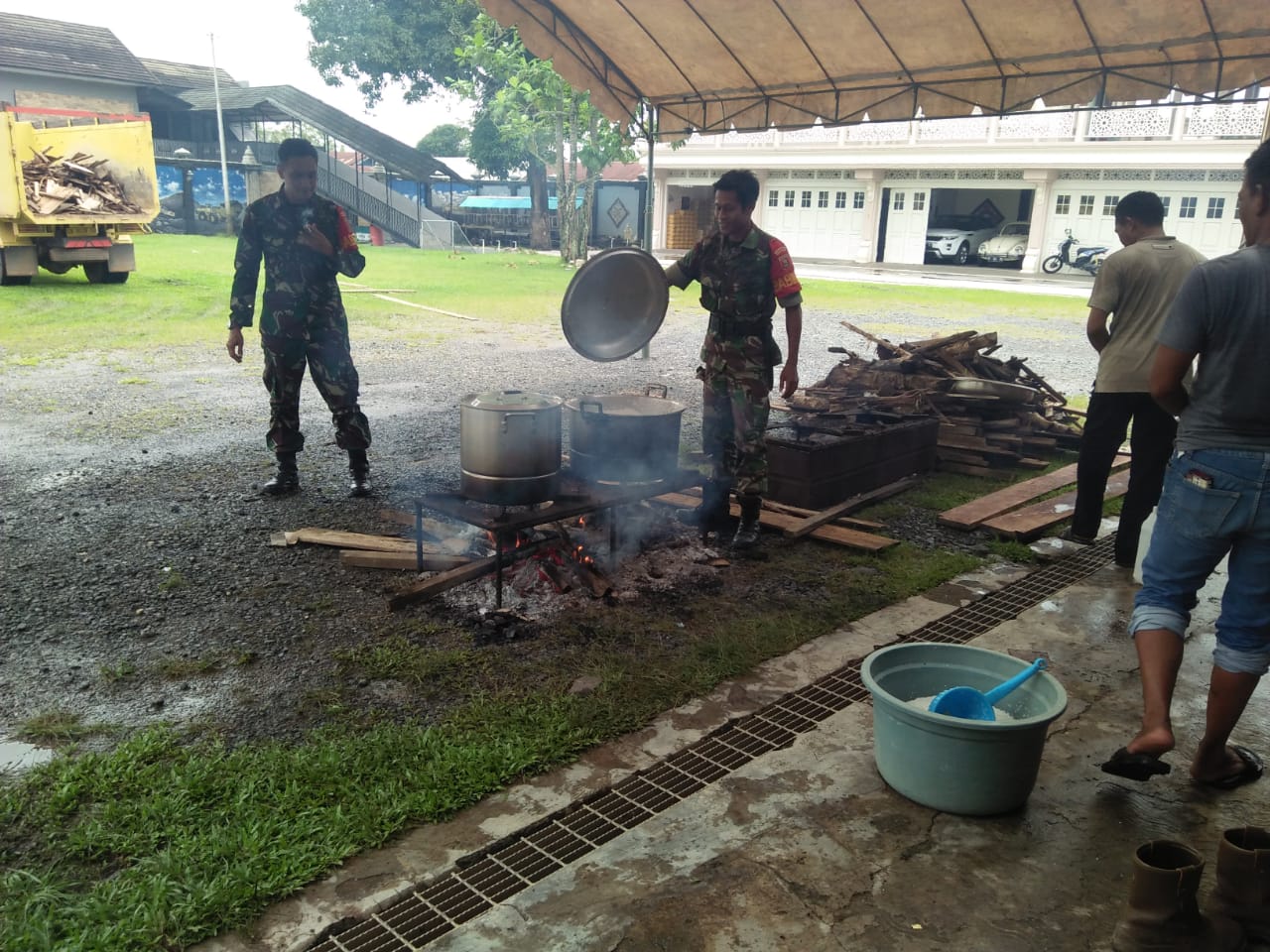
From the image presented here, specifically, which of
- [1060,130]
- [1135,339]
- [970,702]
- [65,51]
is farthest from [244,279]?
[65,51]

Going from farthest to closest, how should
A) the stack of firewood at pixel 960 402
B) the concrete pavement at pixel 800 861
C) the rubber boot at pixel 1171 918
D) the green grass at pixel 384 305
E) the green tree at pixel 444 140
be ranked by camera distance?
the green tree at pixel 444 140 < the green grass at pixel 384 305 < the stack of firewood at pixel 960 402 < the concrete pavement at pixel 800 861 < the rubber boot at pixel 1171 918

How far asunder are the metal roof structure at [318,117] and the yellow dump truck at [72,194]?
→ 17.4 meters

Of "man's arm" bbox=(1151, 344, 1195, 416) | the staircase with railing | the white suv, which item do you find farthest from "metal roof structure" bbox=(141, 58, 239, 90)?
"man's arm" bbox=(1151, 344, 1195, 416)

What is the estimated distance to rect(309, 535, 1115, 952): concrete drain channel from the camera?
2410 millimetres

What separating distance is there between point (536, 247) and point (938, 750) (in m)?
34.9

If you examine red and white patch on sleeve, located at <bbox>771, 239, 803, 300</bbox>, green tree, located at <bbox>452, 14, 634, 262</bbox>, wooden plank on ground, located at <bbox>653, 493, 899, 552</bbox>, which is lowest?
wooden plank on ground, located at <bbox>653, 493, 899, 552</bbox>

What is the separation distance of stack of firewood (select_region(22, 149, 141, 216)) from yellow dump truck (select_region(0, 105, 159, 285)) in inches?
0.6

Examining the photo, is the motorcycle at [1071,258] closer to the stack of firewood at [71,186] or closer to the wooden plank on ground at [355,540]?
the stack of firewood at [71,186]

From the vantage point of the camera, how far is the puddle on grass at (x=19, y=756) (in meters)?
3.10

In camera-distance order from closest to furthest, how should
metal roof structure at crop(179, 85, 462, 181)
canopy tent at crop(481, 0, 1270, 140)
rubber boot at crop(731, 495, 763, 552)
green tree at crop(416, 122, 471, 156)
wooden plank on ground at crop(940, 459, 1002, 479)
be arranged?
rubber boot at crop(731, 495, 763, 552)
canopy tent at crop(481, 0, 1270, 140)
wooden plank on ground at crop(940, 459, 1002, 479)
metal roof structure at crop(179, 85, 462, 181)
green tree at crop(416, 122, 471, 156)

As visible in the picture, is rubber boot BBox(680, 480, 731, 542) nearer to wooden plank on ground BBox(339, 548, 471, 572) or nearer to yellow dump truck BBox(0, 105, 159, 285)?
wooden plank on ground BBox(339, 548, 471, 572)

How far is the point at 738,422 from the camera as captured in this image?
536 cm

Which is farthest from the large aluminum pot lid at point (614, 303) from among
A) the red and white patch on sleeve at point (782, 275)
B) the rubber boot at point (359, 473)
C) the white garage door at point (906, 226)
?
the white garage door at point (906, 226)

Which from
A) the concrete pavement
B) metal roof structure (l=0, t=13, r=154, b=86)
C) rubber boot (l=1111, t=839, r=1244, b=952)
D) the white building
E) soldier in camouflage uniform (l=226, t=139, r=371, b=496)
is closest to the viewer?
rubber boot (l=1111, t=839, r=1244, b=952)
